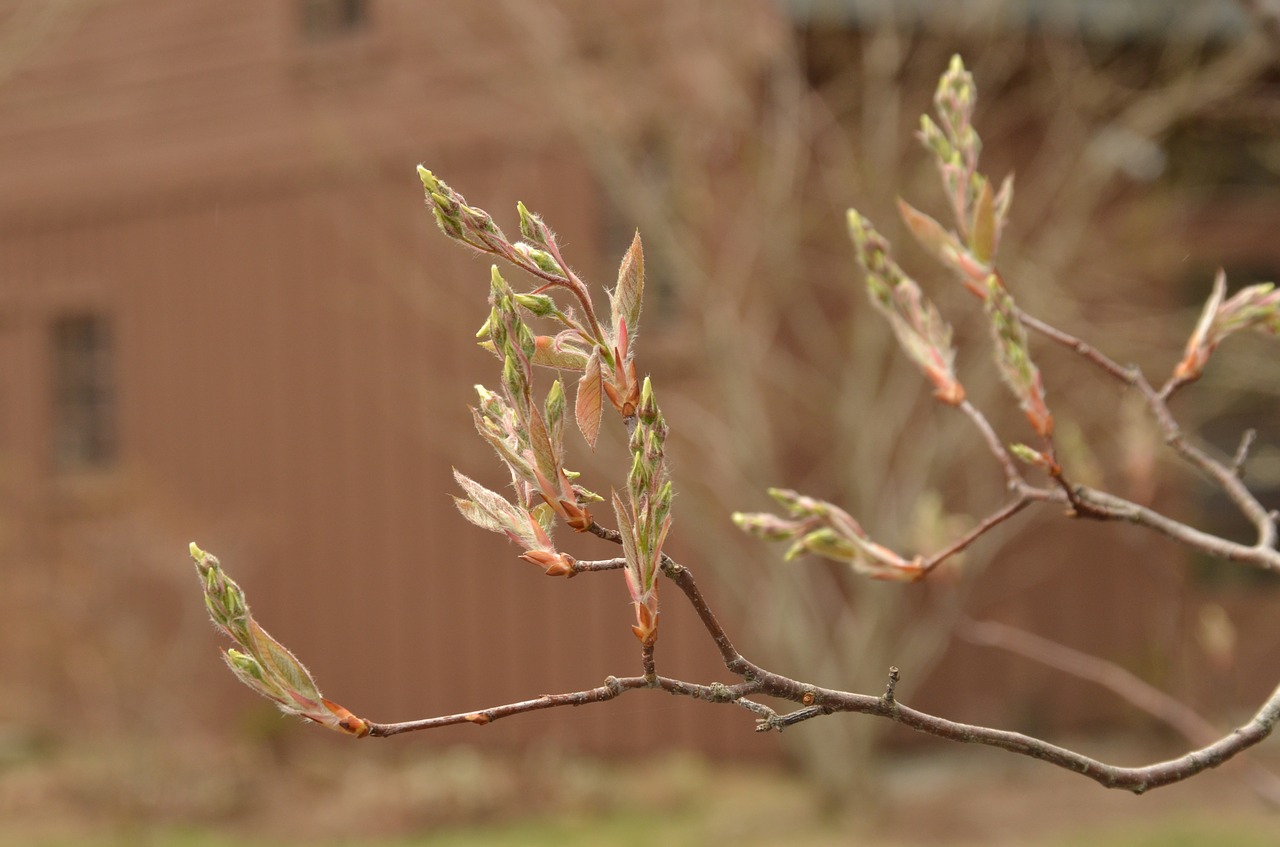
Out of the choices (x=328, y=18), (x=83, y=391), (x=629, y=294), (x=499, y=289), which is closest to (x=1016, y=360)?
(x=629, y=294)

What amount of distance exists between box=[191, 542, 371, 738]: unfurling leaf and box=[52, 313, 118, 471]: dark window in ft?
37.2

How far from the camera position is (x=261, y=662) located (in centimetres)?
97

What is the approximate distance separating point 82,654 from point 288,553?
5.05 ft

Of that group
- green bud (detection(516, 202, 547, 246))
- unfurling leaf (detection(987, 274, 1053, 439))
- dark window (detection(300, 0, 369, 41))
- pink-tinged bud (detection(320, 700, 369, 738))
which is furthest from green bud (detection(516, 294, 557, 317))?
dark window (detection(300, 0, 369, 41))

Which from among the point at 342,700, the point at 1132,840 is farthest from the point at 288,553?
the point at 1132,840

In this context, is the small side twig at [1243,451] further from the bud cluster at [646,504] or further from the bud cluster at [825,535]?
the bud cluster at [646,504]

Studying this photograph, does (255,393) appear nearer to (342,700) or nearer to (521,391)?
(342,700)

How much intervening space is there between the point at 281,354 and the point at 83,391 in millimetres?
2449

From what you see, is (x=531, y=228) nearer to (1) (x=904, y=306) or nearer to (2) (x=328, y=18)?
(1) (x=904, y=306)

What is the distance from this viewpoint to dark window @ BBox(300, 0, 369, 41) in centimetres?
1057

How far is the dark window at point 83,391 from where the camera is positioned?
11641 mm

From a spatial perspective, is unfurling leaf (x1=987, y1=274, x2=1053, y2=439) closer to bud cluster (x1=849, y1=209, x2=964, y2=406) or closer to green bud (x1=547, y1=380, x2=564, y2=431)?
bud cluster (x1=849, y1=209, x2=964, y2=406)

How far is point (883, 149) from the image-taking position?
778 cm

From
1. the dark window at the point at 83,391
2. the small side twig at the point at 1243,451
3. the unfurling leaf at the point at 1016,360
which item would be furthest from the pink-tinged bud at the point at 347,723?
the dark window at the point at 83,391
